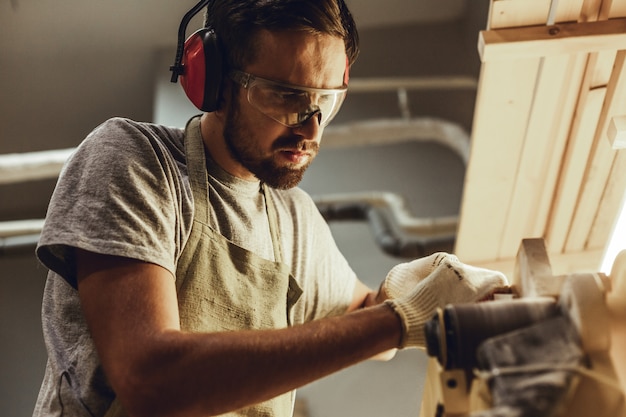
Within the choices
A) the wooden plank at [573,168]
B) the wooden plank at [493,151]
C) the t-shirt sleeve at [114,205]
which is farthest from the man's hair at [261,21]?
the wooden plank at [573,168]

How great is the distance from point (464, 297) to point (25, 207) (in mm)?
4455

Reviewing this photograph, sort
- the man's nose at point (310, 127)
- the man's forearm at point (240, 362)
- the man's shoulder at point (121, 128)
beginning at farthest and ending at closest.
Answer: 1. the man's nose at point (310, 127)
2. the man's shoulder at point (121, 128)
3. the man's forearm at point (240, 362)

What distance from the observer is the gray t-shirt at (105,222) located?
156 cm

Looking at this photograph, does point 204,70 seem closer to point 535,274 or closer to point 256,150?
point 256,150

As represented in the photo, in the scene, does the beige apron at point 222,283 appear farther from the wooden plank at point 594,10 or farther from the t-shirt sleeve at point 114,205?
the wooden plank at point 594,10

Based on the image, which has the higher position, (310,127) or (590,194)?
(310,127)

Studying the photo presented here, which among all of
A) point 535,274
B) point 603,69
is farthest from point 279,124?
point 603,69

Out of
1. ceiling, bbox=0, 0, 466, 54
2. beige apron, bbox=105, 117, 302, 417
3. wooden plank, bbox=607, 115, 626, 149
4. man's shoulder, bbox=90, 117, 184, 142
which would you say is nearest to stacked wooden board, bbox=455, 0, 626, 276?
wooden plank, bbox=607, 115, 626, 149

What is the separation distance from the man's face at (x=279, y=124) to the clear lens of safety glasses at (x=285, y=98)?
1 cm

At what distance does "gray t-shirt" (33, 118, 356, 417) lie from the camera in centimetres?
156

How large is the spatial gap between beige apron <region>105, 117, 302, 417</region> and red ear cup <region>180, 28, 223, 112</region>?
11 centimetres

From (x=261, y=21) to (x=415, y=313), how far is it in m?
0.87

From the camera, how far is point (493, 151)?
8.41ft

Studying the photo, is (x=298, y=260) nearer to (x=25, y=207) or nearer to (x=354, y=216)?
(x=354, y=216)
